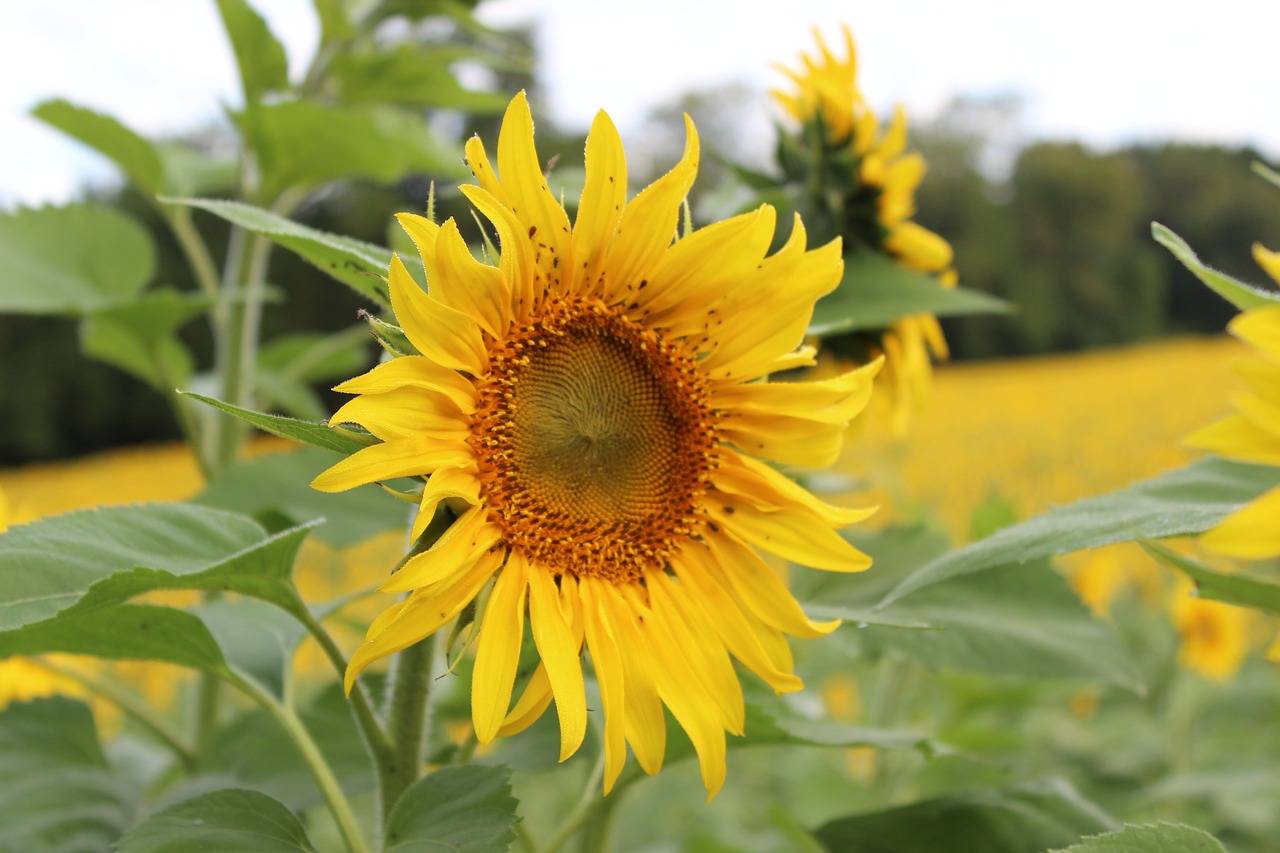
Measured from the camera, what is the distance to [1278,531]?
471 mm

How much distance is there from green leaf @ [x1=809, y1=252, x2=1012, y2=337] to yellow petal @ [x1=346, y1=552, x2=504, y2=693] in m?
0.47

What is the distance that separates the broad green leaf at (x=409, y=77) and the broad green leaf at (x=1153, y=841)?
3.43 feet

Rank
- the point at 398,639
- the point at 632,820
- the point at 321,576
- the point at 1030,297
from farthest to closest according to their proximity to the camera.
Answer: the point at 1030,297 < the point at 321,576 < the point at 632,820 < the point at 398,639

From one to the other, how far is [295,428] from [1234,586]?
1.55ft

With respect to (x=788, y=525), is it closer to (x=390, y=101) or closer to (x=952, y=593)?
(x=952, y=593)

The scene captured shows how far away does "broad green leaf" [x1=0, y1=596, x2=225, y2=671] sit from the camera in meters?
0.69

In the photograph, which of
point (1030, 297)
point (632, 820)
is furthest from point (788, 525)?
point (1030, 297)

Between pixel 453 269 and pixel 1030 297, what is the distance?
74.3 ft

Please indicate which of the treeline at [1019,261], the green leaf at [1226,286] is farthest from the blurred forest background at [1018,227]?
the green leaf at [1226,286]

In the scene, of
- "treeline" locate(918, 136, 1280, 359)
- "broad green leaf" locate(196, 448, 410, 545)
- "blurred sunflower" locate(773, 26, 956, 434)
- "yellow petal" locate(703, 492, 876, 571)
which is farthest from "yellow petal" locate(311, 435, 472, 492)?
"treeline" locate(918, 136, 1280, 359)

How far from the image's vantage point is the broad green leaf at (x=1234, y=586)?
1.75 ft

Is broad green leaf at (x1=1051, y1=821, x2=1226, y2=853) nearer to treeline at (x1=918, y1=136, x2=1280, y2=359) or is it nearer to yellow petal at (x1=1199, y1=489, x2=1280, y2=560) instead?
yellow petal at (x1=1199, y1=489, x2=1280, y2=560)

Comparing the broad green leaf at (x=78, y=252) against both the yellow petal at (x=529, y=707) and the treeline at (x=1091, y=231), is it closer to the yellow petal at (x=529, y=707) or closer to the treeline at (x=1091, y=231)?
the yellow petal at (x=529, y=707)

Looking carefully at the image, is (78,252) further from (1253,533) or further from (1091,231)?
(1091,231)
